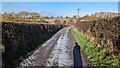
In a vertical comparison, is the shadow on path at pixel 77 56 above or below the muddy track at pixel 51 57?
above

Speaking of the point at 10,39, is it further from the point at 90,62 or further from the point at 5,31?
the point at 90,62

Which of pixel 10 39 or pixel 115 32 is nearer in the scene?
pixel 115 32

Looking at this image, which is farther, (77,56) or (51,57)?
(51,57)

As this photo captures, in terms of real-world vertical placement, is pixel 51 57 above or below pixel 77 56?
below

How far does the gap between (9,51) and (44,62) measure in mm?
2703

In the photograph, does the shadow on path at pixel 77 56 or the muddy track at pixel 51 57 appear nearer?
the shadow on path at pixel 77 56

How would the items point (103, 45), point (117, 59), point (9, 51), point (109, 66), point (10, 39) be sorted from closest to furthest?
point (109, 66) < point (117, 59) < point (9, 51) < point (10, 39) < point (103, 45)

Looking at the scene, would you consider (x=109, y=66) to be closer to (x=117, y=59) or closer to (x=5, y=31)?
(x=117, y=59)

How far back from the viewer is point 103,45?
2283 centimetres

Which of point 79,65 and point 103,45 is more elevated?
point 79,65

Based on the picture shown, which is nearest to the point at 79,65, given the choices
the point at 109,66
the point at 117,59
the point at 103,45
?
the point at 109,66

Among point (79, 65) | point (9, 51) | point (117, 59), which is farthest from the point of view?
point (9, 51)

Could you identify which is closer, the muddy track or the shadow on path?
the shadow on path

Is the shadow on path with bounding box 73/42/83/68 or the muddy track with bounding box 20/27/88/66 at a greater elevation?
the shadow on path with bounding box 73/42/83/68
